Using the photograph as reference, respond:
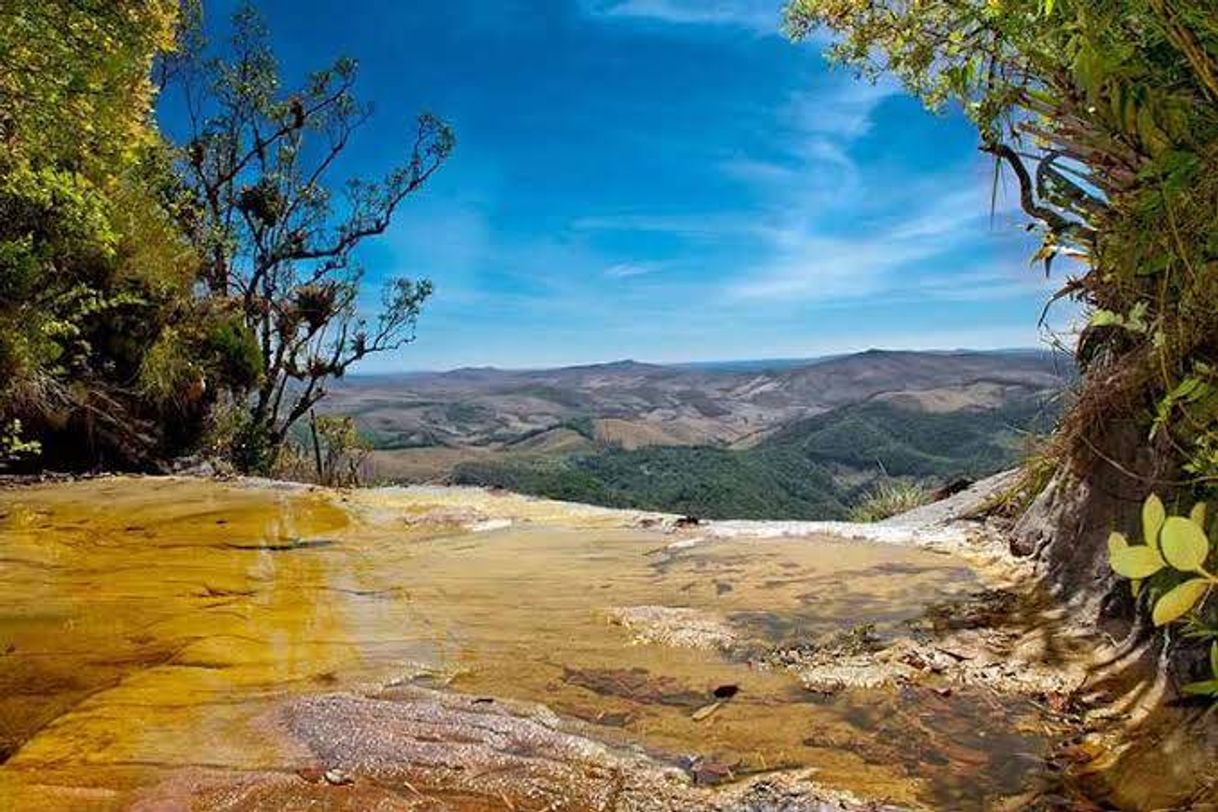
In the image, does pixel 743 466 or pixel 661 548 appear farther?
pixel 743 466

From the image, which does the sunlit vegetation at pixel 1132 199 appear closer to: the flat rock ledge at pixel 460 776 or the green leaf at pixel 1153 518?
the green leaf at pixel 1153 518

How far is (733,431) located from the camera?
100 metres

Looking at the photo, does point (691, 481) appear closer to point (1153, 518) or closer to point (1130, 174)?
point (1130, 174)

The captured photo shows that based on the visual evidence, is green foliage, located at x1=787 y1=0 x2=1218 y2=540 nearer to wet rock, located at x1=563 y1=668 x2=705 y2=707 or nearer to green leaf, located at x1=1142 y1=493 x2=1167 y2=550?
green leaf, located at x1=1142 y1=493 x2=1167 y2=550

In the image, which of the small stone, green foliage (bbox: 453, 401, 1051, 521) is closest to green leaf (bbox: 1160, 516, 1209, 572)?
the small stone

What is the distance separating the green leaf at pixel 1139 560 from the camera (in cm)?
96

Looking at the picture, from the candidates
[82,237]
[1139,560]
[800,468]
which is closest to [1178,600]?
[1139,560]

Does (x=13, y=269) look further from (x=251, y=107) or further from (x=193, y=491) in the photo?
(x=251, y=107)

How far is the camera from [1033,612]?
3.94 metres

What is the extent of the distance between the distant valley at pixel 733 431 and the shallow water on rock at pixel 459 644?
7.92 ft

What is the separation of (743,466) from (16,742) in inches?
1779

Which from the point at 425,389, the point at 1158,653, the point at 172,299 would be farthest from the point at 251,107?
the point at 425,389

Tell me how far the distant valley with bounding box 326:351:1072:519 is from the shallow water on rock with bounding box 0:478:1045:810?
2415mm

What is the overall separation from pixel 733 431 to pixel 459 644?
97798mm
